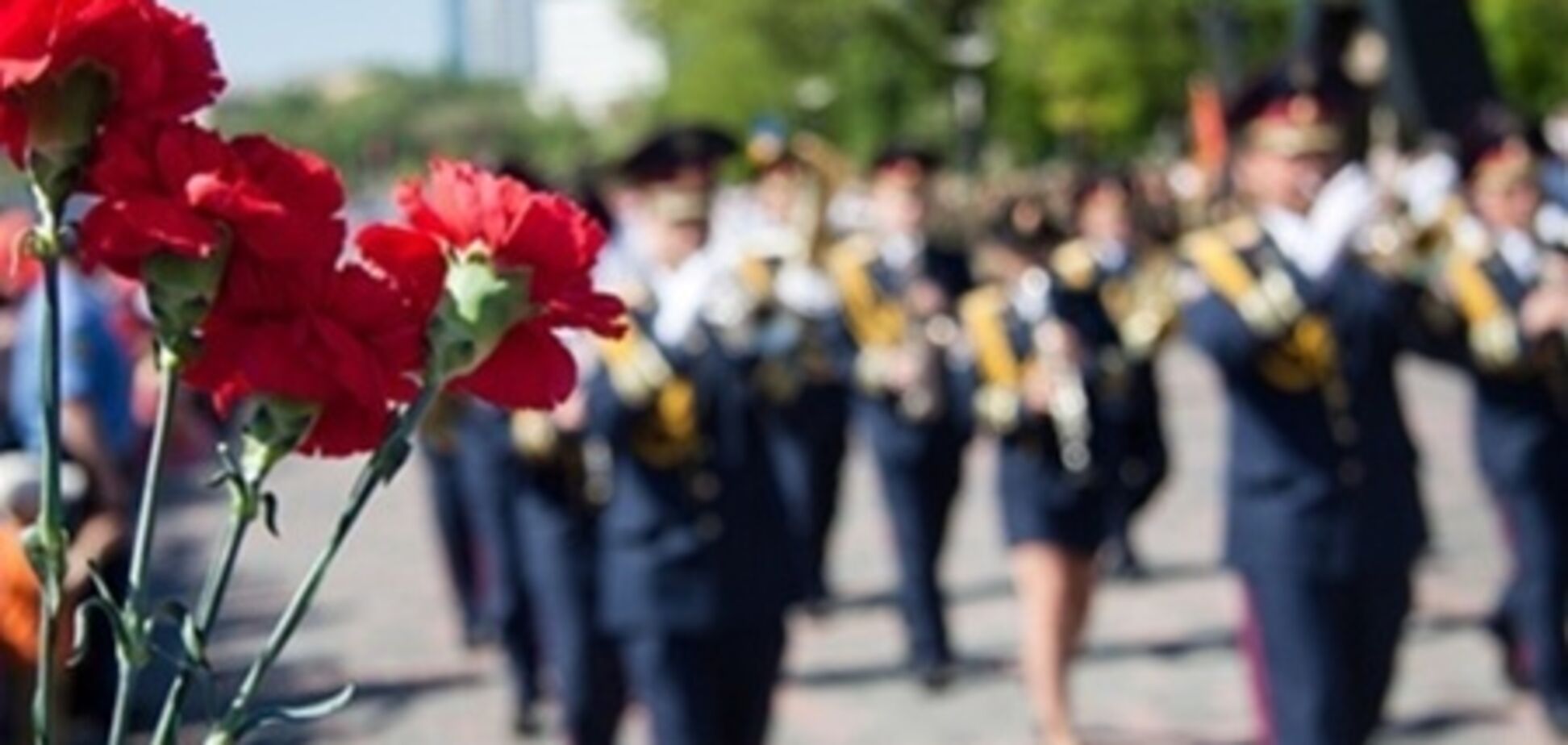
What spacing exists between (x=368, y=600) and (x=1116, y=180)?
350 centimetres

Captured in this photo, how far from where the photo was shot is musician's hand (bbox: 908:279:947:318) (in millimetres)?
9750

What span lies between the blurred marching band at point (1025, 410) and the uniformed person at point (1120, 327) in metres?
0.02

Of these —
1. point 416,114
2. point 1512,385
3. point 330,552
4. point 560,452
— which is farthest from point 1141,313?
point 416,114

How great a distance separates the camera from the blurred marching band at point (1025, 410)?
595 centimetres

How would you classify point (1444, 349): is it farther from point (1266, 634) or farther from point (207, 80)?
point (207, 80)

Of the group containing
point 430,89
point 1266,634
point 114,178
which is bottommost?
point 1266,634

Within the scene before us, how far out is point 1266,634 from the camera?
19.7 feet

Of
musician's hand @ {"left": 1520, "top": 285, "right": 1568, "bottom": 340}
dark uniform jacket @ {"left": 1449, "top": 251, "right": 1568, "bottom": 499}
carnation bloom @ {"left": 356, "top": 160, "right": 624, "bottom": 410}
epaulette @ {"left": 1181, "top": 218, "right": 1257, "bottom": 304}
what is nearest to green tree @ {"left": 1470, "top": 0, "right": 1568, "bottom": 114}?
dark uniform jacket @ {"left": 1449, "top": 251, "right": 1568, "bottom": 499}

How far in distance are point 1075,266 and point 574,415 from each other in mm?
2955

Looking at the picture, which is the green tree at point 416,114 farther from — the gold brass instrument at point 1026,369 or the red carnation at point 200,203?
the red carnation at point 200,203

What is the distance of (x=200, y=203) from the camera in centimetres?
181

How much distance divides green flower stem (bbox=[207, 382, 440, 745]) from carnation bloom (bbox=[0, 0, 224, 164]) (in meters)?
0.23

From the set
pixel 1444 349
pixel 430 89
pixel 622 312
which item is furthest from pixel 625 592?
pixel 430 89

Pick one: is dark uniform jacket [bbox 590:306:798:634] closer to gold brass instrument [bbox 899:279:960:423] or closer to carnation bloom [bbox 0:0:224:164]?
gold brass instrument [bbox 899:279:960:423]
